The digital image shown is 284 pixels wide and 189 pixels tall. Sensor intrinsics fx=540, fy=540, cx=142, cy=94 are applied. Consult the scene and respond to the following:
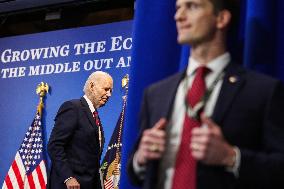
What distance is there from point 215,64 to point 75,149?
6.29 feet

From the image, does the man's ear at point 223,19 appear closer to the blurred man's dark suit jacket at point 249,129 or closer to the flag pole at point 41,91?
the blurred man's dark suit jacket at point 249,129

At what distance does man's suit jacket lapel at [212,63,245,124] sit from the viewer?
1.05 m

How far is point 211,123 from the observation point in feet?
3.16

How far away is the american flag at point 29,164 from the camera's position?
473 cm

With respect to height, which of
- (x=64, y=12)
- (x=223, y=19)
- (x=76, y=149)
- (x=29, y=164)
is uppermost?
(x=64, y=12)

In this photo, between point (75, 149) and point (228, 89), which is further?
point (75, 149)

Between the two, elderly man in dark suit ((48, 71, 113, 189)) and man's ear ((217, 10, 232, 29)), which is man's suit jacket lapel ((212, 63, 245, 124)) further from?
elderly man in dark suit ((48, 71, 113, 189))

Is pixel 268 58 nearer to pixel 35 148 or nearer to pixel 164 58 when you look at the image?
pixel 164 58

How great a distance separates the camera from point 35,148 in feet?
15.9

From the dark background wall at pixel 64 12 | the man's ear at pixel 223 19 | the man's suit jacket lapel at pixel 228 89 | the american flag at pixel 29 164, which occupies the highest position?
the dark background wall at pixel 64 12

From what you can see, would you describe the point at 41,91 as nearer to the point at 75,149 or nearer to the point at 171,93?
the point at 75,149

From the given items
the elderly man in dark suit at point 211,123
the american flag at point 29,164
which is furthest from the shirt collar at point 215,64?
the american flag at point 29,164

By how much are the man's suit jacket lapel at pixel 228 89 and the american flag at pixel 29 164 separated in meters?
3.81

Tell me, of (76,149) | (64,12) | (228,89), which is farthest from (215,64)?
(64,12)
